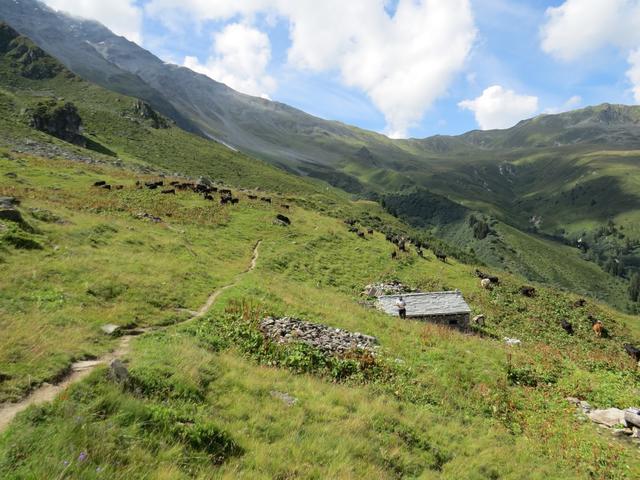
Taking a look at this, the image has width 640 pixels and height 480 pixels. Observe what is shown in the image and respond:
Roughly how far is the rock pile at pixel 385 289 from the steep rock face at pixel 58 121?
8367 cm

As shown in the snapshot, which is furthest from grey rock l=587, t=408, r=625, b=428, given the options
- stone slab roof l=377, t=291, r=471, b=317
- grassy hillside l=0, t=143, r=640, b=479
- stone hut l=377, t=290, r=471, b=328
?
stone slab roof l=377, t=291, r=471, b=317

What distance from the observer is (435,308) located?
104 feet

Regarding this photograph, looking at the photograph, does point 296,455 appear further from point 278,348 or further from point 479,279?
point 479,279

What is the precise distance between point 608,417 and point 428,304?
17.2 meters

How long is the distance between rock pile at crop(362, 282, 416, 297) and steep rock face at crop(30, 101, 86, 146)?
83.7 metres

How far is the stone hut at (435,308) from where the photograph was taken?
30984 millimetres

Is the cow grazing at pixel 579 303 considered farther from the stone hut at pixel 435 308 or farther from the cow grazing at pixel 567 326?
the stone hut at pixel 435 308

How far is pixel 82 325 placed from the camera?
13297 millimetres

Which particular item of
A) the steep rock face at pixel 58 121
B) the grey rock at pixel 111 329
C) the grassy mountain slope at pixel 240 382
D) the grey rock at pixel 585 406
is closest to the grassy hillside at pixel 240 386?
the grassy mountain slope at pixel 240 382

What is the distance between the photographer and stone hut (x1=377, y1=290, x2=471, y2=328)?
31.0 metres

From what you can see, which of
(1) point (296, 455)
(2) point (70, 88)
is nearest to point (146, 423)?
(1) point (296, 455)

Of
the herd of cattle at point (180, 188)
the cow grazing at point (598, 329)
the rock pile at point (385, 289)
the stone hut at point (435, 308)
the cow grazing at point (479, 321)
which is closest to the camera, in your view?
the stone hut at point (435, 308)

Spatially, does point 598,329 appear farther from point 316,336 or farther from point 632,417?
point 316,336

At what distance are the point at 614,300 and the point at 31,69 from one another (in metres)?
267
